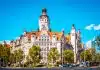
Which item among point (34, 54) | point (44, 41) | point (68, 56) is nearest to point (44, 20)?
point (44, 41)

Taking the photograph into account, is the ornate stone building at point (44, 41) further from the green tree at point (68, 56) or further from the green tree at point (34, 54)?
the green tree at point (34, 54)

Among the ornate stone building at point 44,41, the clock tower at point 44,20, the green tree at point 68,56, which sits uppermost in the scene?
the clock tower at point 44,20

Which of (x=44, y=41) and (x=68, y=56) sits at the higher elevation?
(x=44, y=41)

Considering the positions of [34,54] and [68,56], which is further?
[68,56]

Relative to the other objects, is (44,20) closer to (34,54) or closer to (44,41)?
(44,41)

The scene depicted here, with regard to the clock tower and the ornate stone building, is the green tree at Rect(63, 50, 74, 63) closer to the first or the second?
the ornate stone building

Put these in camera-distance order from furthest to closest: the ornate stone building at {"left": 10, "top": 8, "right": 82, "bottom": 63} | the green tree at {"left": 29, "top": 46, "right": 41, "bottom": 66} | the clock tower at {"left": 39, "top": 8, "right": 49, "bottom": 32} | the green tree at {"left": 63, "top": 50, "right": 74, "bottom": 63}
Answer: the clock tower at {"left": 39, "top": 8, "right": 49, "bottom": 32}
the ornate stone building at {"left": 10, "top": 8, "right": 82, "bottom": 63}
the green tree at {"left": 63, "top": 50, "right": 74, "bottom": 63}
the green tree at {"left": 29, "top": 46, "right": 41, "bottom": 66}

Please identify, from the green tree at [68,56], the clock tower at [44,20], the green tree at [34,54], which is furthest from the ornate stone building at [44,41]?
the green tree at [34,54]

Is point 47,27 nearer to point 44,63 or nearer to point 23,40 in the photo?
point 23,40

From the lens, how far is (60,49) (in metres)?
116

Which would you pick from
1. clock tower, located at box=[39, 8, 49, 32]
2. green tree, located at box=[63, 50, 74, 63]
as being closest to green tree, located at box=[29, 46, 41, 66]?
green tree, located at box=[63, 50, 74, 63]

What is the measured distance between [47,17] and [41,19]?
2.32 meters

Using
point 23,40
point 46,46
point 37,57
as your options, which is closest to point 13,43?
point 23,40

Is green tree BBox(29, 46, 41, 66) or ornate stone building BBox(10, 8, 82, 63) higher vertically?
ornate stone building BBox(10, 8, 82, 63)
